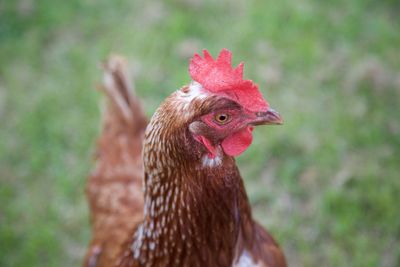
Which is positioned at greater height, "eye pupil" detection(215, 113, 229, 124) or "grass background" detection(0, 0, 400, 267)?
"grass background" detection(0, 0, 400, 267)

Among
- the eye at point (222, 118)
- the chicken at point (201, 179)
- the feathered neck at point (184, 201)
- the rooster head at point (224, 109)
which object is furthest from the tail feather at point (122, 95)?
the eye at point (222, 118)

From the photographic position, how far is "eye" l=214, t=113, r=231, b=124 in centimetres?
195

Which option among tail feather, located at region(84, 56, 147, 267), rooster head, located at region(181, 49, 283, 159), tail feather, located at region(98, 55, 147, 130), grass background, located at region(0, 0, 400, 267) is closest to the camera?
rooster head, located at region(181, 49, 283, 159)

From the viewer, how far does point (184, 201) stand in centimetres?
210

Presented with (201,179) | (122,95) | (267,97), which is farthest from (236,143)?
(267,97)

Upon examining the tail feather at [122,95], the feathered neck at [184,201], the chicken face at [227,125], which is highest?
the tail feather at [122,95]

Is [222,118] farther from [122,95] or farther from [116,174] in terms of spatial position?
[122,95]

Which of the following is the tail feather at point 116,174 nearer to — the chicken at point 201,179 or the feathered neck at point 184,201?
the chicken at point 201,179

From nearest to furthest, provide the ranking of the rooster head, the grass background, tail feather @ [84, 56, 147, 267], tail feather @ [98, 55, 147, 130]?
the rooster head < tail feather @ [84, 56, 147, 267] < tail feather @ [98, 55, 147, 130] < the grass background

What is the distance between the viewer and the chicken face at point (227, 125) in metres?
1.95

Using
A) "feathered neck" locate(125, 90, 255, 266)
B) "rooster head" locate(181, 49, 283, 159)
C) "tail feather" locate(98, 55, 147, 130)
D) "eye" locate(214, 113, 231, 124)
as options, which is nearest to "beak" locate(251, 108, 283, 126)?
"rooster head" locate(181, 49, 283, 159)

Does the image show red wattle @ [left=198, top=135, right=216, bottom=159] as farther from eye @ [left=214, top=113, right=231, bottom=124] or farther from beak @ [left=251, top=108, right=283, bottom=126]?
beak @ [left=251, top=108, right=283, bottom=126]

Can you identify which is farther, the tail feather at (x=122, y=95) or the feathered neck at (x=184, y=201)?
the tail feather at (x=122, y=95)

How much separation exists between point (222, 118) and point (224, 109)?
0.14 feet
